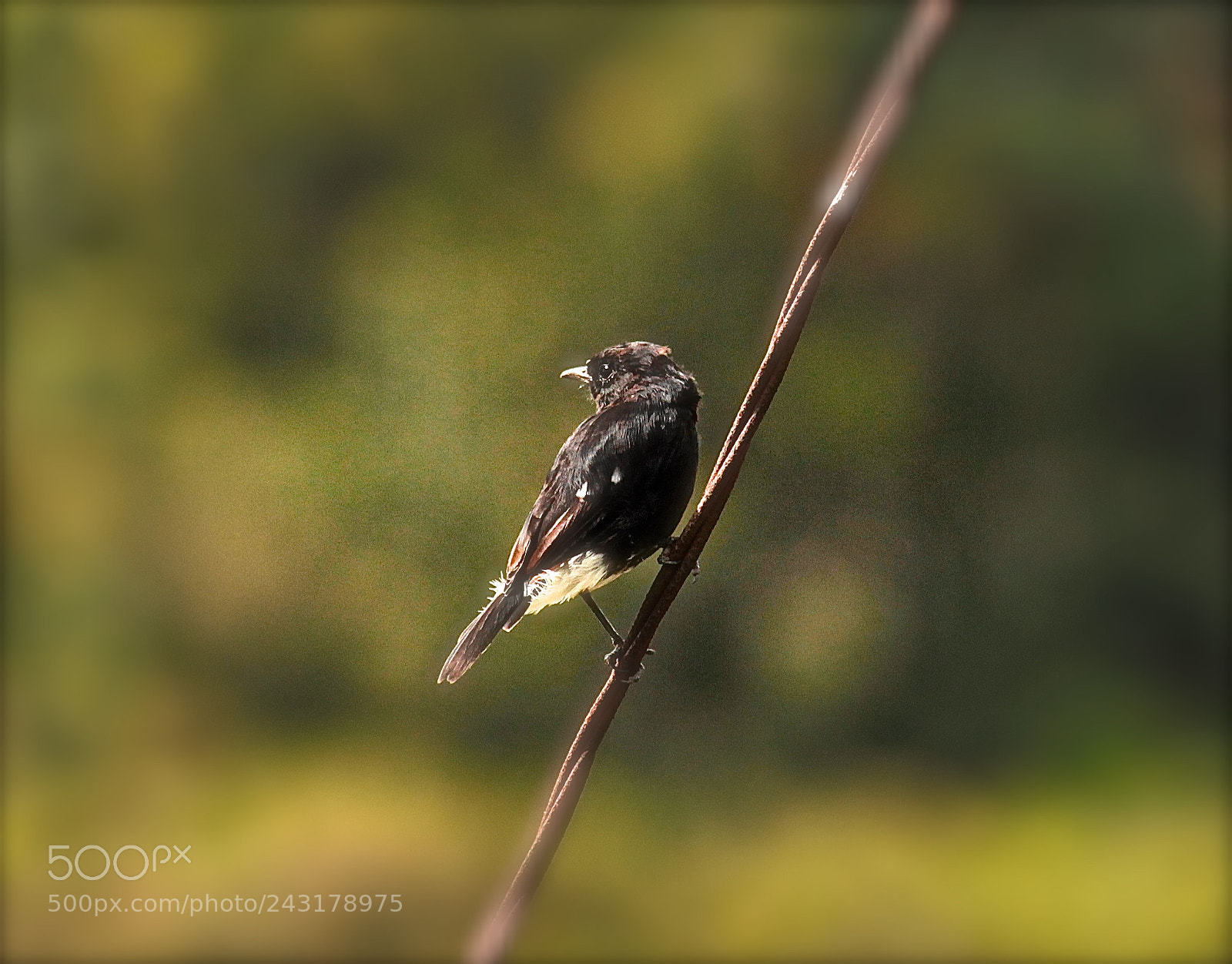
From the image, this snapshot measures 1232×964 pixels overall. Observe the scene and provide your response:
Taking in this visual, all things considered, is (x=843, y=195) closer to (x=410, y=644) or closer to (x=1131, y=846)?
(x=410, y=644)

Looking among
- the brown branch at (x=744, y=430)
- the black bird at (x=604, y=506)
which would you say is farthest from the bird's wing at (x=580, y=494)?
the brown branch at (x=744, y=430)

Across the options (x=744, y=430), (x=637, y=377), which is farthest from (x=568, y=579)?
(x=744, y=430)

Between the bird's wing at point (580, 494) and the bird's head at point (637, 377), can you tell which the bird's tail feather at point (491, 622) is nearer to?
the bird's wing at point (580, 494)

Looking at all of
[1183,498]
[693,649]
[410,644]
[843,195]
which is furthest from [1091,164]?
[843,195]

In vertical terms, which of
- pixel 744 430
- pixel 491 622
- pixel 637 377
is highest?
pixel 744 430

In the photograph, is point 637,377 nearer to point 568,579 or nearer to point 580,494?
point 580,494

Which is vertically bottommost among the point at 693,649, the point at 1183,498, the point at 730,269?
the point at 693,649

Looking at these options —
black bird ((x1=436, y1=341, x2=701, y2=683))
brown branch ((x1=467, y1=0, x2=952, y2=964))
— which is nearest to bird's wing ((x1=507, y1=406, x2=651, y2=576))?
black bird ((x1=436, y1=341, x2=701, y2=683))
